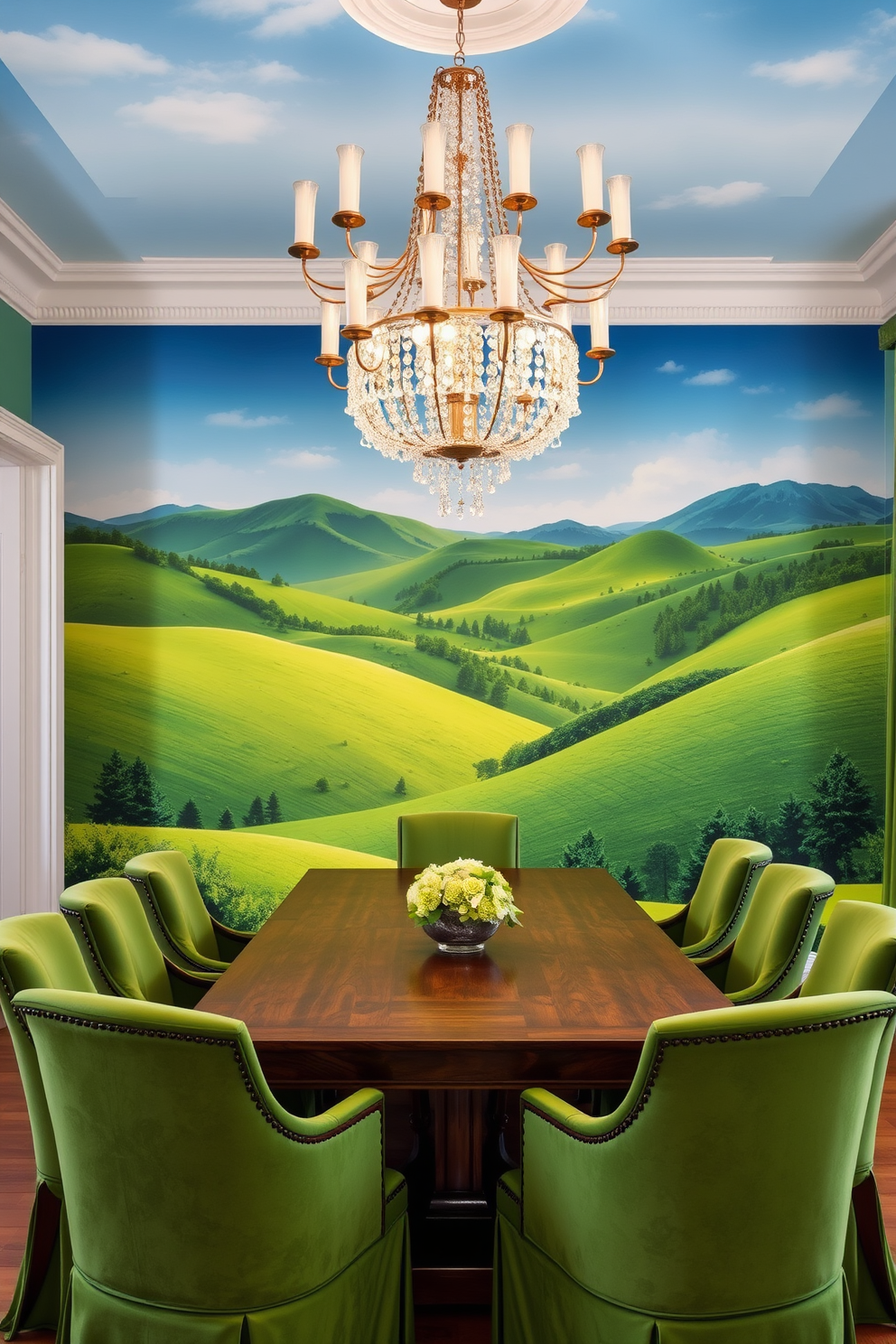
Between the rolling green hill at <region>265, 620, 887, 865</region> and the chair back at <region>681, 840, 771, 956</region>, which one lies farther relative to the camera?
the rolling green hill at <region>265, 620, 887, 865</region>

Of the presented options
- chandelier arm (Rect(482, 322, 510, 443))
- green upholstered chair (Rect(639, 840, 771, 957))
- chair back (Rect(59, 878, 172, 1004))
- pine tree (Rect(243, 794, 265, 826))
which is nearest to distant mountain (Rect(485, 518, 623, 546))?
pine tree (Rect(243, 794, 265, 826))

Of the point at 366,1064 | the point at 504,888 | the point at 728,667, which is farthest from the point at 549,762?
the point at 366,1064

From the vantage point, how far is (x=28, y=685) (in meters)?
4.24

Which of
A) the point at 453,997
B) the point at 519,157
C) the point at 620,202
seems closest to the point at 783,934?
the point at 453,997

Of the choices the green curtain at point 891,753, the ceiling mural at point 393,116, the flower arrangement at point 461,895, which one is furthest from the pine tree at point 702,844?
the ceiling mural at point 393,116

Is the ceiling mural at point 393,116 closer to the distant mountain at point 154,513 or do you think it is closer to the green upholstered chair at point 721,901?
the distant mountain at point 154,513

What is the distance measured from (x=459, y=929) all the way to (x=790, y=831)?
2.73 meters

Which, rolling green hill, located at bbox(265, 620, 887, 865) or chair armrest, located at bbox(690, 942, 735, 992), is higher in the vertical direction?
rolling green hill, located at bbox(265, 620, 887, 865)

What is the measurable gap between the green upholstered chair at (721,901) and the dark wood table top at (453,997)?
325 mm

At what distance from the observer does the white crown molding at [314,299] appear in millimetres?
4414

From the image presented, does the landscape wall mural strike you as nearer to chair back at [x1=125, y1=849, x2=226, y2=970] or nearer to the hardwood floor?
the hardwood floor

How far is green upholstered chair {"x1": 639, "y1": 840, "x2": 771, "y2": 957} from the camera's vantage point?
9.75 feet

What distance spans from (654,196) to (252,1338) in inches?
153

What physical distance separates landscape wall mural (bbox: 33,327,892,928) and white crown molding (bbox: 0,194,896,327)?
9 cm
